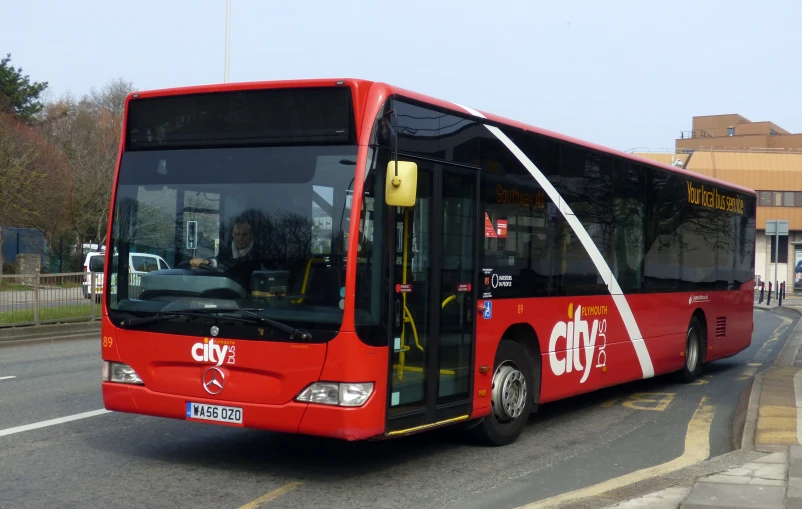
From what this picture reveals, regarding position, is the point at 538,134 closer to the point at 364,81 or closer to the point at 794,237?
the point at 364,81

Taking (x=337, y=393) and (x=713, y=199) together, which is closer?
(x=337, y=393)

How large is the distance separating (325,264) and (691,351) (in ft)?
29.2

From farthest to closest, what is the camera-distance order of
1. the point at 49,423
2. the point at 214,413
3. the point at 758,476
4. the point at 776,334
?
the point at 776,334 < the point at 49,423 < the point at 214,413 < the point at 758,476

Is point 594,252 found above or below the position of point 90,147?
below

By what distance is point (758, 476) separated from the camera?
6.93m

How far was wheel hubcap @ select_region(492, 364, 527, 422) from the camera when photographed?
8531mm

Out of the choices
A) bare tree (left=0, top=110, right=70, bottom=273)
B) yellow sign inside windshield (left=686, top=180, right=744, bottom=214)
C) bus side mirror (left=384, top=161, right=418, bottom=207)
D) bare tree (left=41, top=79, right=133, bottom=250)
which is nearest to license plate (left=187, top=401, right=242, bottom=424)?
bus side mirror (left=384, top=161, right=418, bottom=207)

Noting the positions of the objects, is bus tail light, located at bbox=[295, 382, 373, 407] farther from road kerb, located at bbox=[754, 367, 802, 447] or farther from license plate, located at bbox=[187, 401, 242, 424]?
road kerb, located at bbox=[754, 367, 802, 447]

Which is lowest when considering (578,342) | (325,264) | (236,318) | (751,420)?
(751,420)

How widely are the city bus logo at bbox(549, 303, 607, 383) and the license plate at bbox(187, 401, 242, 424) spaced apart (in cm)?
369

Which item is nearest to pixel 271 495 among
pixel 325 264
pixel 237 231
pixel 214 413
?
pixel 214 413

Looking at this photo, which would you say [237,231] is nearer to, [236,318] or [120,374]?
[236,318]

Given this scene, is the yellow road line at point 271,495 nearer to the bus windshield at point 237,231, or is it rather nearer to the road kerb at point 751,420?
the bus windshield at point 237,231

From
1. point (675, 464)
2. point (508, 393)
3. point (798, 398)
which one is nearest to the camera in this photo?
point (675, 464)
